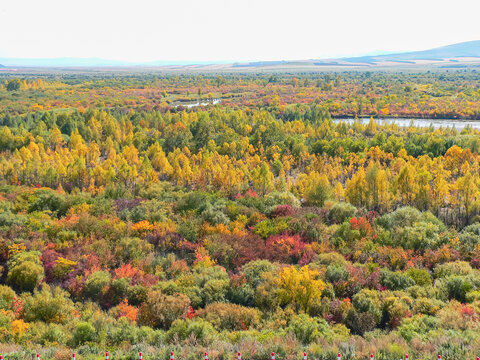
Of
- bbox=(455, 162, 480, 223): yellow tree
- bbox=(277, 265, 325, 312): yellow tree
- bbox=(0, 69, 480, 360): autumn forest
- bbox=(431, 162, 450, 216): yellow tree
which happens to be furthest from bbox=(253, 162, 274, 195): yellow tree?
bbox=(277, 265, 325, 312): yellow tree

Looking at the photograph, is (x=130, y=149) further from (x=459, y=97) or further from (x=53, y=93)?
(x=459, y=97)

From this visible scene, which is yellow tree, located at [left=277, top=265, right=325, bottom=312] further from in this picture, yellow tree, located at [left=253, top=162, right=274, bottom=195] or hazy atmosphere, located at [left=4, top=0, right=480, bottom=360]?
yellow tree, located at [left=253, top=162, right=274, bottom=195]

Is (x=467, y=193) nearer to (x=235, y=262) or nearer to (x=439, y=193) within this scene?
(x=439, y=193)

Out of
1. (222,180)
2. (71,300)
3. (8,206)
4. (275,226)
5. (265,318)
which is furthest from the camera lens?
(222,180)

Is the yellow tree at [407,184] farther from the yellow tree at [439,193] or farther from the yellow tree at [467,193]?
the yellow tree at [467,193]

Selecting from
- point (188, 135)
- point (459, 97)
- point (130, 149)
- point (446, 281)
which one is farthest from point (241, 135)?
point (459, 97)

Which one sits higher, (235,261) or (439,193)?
(439,193)

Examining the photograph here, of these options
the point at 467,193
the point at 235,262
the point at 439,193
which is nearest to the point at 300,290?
the point at 235,262

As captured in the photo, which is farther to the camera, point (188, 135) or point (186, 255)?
point (188, 135)

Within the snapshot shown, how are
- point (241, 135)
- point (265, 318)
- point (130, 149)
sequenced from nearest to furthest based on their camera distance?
point (265, 318) → point (130, 149) → point (241, 135)

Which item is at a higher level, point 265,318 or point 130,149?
point 130,149

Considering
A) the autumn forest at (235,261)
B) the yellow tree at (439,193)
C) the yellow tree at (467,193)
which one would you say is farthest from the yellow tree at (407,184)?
the yellow tree at (467,193)
